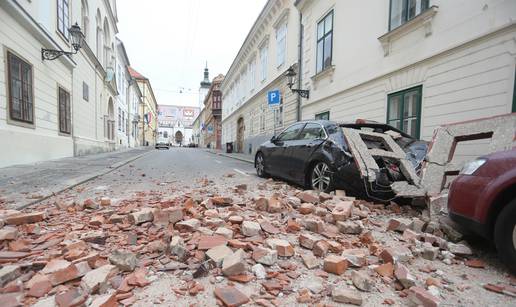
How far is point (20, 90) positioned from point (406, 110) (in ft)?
37.5

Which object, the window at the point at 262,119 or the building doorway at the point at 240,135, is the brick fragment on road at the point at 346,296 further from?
the building doorway at the point at 240,135

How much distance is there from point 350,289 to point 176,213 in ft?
6.22

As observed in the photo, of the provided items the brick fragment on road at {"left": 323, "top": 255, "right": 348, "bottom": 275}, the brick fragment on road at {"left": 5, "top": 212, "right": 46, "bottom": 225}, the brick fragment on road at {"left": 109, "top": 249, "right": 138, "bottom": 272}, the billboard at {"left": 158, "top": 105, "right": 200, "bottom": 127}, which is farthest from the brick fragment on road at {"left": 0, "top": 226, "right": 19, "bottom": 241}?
the billboard at {"left": 158, "top": 105, "right": 200, "bottom": 127}

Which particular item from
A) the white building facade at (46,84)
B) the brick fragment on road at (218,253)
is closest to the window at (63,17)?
the white building facade at (46,84)

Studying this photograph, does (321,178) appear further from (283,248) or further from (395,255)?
(283,248)

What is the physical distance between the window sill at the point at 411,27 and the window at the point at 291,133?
12.6ft

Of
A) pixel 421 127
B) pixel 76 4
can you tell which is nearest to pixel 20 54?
pixel 76 4

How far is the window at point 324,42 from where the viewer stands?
11110 mm

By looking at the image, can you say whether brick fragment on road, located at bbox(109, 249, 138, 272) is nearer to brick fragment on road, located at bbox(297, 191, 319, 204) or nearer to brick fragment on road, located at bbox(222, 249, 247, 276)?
brick fragment on road, located at bbox(222, 249, 247, 276)

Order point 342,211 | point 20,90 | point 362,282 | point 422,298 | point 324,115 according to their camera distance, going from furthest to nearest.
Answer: point 324,115 < point 20,90 < point 342,211 < point 362,282 < point 422,298

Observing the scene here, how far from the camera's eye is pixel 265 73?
19609mm

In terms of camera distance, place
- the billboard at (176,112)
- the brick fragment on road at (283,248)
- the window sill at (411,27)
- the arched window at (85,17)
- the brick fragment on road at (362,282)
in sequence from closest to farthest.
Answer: the brick fragment on road at (362,282), the brick fragment on road at (283,248), the window sill at (411,27), the arched window at (85,17), the billboard at (176,112)

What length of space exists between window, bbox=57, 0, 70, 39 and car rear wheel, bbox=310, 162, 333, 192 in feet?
40.3

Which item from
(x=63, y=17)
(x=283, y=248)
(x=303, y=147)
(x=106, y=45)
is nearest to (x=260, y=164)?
(x=303, y=147)
